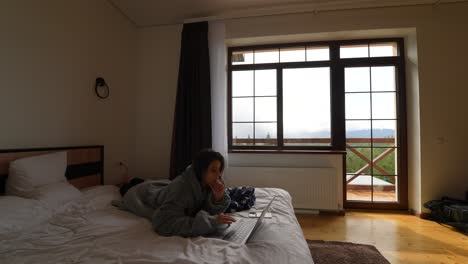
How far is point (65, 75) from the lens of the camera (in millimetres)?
2238

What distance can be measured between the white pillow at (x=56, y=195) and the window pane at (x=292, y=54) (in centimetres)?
297

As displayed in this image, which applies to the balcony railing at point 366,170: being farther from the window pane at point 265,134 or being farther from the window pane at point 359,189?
the window pane at point 265,134

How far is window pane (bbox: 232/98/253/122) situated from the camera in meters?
3.50

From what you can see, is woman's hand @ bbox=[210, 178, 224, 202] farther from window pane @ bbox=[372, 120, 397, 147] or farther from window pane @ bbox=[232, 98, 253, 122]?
window pane @ bbox=[372, 120, 397, 147]

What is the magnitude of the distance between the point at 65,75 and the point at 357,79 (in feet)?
11.7

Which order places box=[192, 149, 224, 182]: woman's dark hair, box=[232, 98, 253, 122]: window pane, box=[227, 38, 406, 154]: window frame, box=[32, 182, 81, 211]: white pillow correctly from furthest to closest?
1. box=[232, 98, 253, 122]: window pane
2. box=[227, 38, 406, 154]: window frame
3. box=[32, 182, 81, 211]: white pillow
4. box=[192, 149, 224, 182]: woman's dark hair

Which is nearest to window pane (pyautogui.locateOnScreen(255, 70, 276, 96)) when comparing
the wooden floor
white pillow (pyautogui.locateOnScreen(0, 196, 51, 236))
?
the wooden floor

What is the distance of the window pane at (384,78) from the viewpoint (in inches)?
130

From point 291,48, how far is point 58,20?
279cm

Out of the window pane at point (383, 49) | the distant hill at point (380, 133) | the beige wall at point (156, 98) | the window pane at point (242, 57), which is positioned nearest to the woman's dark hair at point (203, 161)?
the beige wall at point (156, 98)

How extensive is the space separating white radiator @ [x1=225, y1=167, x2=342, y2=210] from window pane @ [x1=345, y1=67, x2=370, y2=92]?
122 centimetres

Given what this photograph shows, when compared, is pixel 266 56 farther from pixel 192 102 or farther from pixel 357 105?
pixel 357 105

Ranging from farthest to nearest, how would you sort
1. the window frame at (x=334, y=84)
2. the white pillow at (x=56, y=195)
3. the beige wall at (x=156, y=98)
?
the beige wall at (x=156, y=98) → the window frame at (x=334, y=84) → the white pillow at (x=56, y=195)

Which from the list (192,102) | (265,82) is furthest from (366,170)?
(192,102)
